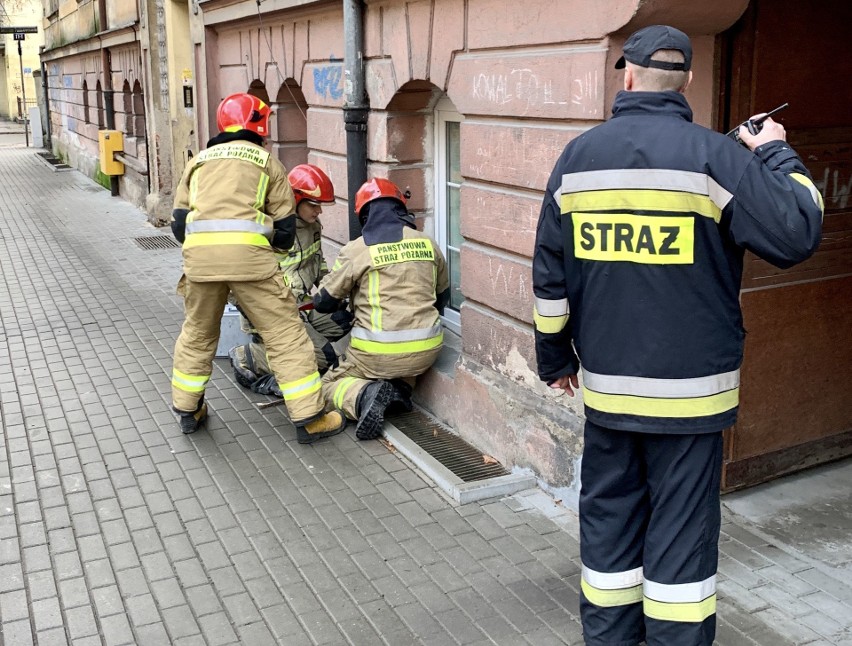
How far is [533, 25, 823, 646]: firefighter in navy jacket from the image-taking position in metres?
3.07

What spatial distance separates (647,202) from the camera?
124 inches

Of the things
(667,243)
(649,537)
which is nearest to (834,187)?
(667,243)

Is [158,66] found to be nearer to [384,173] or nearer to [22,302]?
[22,302]

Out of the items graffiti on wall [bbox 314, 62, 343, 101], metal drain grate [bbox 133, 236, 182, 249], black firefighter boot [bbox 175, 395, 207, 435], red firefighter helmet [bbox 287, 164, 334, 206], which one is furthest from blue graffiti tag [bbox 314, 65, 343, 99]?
metal drain grate [bbox 133, 236, 182, 249]

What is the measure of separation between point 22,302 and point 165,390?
12.3 feet

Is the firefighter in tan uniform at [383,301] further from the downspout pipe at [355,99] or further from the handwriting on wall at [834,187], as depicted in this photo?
the handwriting on wall at [834,187]

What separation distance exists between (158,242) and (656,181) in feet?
36.5

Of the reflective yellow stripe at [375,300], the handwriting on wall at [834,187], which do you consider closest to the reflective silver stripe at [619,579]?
the handwriting on wall at [834,187]

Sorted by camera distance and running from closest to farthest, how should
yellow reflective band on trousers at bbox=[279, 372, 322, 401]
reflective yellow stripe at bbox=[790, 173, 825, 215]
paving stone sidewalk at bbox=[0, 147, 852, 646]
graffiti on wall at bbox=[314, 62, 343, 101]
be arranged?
reflective yellow stripe at bbox=[790, 173, 825, 215] < paving stone sidewalk at bbox=[0, 147, 852, 646] < yellow reflective band on trousers at bbox=[279, 372, 322, 401] < graffiti on wall at bbox=[314, 62, 343, 101]

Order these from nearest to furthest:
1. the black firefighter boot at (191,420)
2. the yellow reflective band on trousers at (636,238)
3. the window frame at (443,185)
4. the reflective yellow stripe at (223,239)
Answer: the yellow reflective band on trousers at (636,238), the reflective yellow stripe at (223,239), the black firefighter boot at (191,420), the window frame at (443,185)

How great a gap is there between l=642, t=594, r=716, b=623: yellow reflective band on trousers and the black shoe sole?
2784 mm

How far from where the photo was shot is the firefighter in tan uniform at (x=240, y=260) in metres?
5.61

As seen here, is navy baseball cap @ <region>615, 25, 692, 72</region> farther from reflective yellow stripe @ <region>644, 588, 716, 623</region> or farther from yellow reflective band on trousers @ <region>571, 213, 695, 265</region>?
reflective yellow stripe @ <region>644, 588, 716, 623</region>

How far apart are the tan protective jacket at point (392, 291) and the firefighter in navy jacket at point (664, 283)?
96.1 inches
